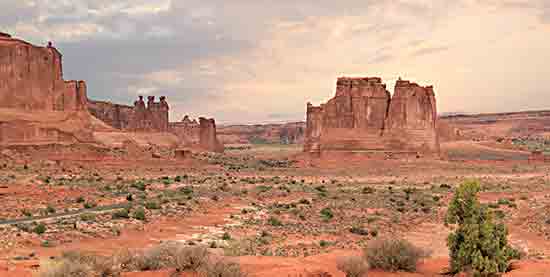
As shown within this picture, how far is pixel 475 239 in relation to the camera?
8.37m

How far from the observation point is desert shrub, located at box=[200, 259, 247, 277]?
7.56 meters

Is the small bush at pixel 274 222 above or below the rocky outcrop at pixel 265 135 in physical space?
below

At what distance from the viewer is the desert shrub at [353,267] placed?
8547 mm

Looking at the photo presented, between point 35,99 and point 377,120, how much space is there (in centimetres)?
3927

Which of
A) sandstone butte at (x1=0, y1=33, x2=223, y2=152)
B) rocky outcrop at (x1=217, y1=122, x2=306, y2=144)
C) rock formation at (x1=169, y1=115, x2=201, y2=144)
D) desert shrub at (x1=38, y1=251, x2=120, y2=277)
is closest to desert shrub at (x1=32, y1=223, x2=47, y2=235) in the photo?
desert shrub at (x1=38, y1=251, x2=120, y2=277)

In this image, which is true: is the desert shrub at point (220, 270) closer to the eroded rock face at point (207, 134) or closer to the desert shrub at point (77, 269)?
the desert shrub at point (77, 269)

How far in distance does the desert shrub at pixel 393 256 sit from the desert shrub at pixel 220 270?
9.63 ft

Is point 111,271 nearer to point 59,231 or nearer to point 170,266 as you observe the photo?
point 170,266

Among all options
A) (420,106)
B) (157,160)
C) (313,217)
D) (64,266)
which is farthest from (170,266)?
(420,106)

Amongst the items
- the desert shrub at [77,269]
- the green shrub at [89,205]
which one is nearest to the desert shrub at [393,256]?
the desert shrub at [77,269]

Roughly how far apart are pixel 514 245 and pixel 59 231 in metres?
13.7

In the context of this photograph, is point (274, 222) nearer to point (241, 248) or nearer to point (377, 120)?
point (241, 248)

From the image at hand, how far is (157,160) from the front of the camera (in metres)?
54.6

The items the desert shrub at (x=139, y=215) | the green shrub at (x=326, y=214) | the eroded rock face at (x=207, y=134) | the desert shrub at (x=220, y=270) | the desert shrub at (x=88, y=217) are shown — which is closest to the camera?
the desert shrub at (x=220, y=270)
